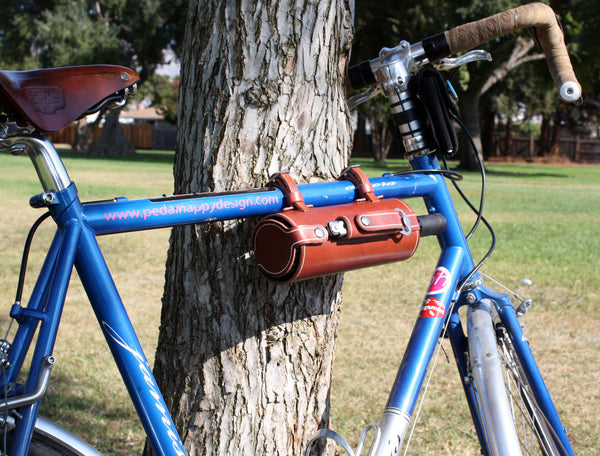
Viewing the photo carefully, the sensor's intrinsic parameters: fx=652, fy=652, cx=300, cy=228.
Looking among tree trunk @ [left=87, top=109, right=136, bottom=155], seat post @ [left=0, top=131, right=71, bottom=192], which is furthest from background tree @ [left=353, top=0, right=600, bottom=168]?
seat post @ [left=0, top=131, right=71, bottom=192]

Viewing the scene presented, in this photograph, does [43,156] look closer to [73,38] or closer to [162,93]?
[73,38]

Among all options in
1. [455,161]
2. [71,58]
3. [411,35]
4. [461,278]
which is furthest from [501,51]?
[461,278]

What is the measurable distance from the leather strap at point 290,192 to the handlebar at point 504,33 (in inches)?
19.3

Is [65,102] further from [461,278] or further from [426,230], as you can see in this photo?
[461,278]

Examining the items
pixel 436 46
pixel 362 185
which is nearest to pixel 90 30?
pixel 436 46

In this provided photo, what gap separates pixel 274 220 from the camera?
5.25 feet

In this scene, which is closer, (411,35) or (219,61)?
(219,61)

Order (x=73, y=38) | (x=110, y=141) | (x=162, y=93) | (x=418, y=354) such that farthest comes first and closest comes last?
1. (x=162, y=93)
2. (x=110, y=141)
3. (x=73, y=38)
4. (x=418, y=354)

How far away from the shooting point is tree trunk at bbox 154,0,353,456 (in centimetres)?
187

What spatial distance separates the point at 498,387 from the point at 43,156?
4.23 feet

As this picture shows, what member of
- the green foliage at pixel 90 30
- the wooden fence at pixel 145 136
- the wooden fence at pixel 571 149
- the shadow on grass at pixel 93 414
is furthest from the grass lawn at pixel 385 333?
the wooden fence at pixel 145 136

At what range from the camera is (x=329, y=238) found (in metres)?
1.61

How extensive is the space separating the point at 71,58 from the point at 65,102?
101 ft

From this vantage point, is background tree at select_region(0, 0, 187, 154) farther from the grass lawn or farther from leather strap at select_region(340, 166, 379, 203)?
leather strap at select_region(340, 166, 379, 203)
